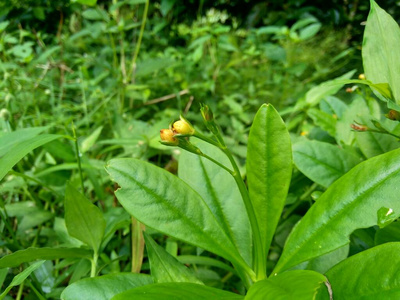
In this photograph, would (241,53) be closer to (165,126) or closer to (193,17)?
(193,17)

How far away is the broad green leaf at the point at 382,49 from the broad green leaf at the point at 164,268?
0.34m

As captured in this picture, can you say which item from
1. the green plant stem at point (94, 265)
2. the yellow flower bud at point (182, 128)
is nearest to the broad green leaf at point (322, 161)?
the yellow flower bud at point (182, 128)

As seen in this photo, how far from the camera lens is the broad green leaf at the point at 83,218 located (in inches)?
21.7

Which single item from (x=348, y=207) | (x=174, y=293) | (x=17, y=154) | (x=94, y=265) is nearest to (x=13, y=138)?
(x=17, y=154)

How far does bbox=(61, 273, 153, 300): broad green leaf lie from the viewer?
0.44 m

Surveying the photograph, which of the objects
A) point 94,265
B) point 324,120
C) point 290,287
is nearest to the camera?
point 290,287

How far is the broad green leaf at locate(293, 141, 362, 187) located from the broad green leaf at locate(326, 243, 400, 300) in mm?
155

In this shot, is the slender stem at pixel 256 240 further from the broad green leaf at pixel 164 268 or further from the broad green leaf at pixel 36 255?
the broad green leaf at pixel 36 255

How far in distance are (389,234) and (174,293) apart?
26 centimetres

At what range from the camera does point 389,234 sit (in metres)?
0.46

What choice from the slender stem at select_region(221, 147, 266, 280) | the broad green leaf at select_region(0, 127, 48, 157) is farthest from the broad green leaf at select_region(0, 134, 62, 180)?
the slender stem at select_region(221, 147, 266, 280)

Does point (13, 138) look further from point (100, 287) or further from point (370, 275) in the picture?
point (370, 275)

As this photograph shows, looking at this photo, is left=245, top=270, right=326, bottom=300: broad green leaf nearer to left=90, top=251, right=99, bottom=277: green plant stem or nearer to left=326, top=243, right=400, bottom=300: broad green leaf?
left=326, top=243, right=400, bottom=300: broad green leaf

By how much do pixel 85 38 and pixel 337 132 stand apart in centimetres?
180
